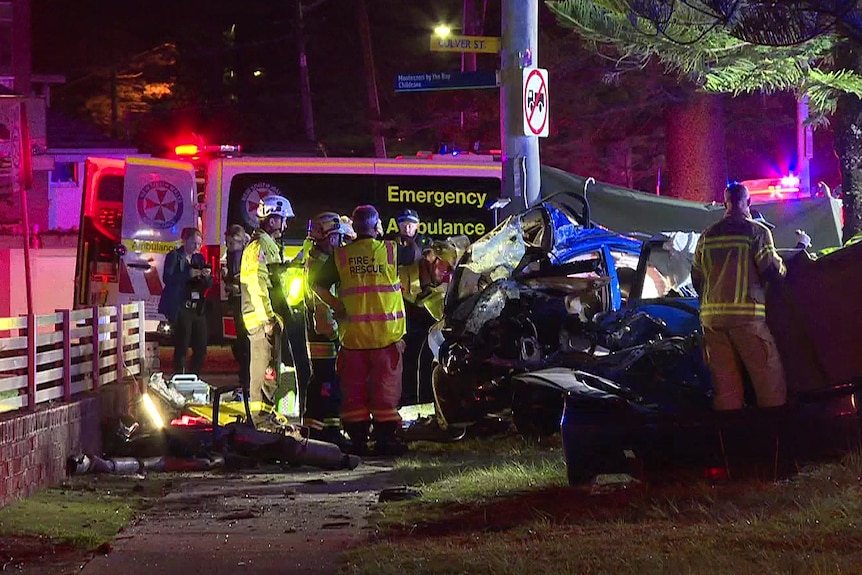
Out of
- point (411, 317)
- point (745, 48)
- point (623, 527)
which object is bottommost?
point (623, 527)

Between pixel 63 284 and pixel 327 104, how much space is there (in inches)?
593

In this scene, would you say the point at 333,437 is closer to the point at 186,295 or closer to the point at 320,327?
the point at 320,327

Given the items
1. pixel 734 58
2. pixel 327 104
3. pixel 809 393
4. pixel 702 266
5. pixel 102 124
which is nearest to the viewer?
pixel 809 393

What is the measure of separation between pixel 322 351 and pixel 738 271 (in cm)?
409

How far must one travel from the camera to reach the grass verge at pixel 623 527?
6234 millimetres

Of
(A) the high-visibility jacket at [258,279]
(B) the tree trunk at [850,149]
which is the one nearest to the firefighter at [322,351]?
(A) the high-visibility jacket at [258,279]

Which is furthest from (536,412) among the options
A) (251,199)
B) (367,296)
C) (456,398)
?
(251,199)

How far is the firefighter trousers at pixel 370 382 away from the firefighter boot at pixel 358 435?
1.3 inches

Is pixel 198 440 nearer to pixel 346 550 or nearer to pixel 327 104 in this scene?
pixel 346 550

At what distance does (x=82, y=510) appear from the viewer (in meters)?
8.70

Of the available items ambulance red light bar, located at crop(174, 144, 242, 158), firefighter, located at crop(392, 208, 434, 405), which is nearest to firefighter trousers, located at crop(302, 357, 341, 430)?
firefighter, located at crop(392, 208, 434, 405)

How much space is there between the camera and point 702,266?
8.64 metres

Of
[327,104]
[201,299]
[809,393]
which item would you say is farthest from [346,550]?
[327,104]

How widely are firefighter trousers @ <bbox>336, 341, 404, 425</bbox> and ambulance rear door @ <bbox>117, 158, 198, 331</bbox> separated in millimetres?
6198
